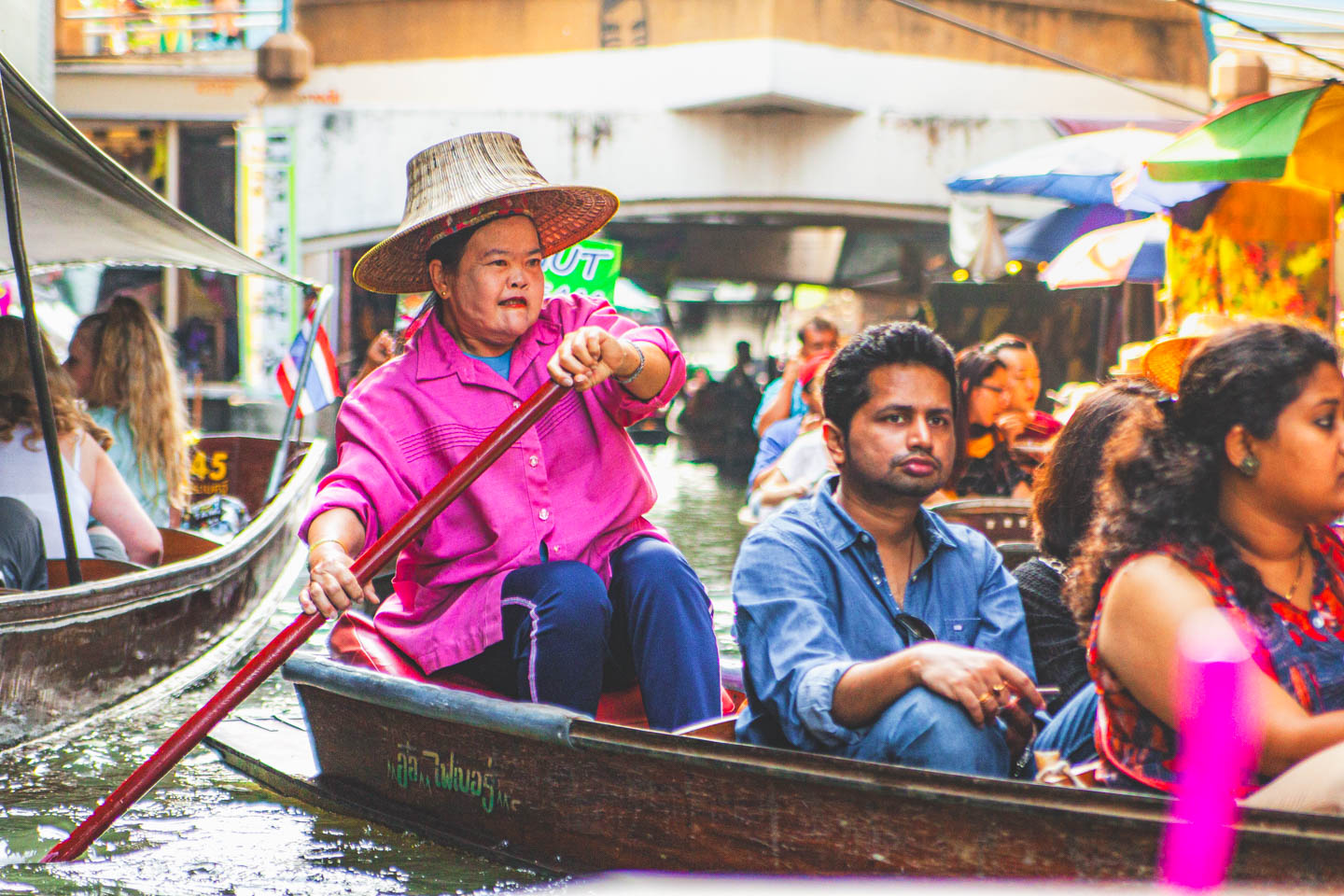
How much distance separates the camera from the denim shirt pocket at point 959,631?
3.06 metres

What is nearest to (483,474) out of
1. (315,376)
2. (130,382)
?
(130,382)

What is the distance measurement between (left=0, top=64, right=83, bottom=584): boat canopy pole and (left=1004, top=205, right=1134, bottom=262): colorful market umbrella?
23.4ft

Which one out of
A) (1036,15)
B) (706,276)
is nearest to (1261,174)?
(1036,15)

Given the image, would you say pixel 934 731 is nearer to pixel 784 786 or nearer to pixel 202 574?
pixel 784 786

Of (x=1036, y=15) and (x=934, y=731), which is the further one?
(x=1036, y=15)

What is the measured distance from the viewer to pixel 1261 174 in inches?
196

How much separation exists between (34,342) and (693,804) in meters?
2.95

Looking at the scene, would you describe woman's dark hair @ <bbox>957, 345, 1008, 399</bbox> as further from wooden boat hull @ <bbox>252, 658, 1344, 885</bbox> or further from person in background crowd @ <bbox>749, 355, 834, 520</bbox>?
wooden boat hull @ <bbox>252, 658, 1344, 885</bbox>

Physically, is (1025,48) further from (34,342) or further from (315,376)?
(34,342)

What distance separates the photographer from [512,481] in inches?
144

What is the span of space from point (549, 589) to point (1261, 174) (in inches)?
113

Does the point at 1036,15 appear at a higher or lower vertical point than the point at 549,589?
higher

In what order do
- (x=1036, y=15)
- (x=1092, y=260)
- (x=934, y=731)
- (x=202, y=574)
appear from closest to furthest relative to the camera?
(x=934, y=731) < (x=202, y=574) < (x=1092, y=260) < (x=1036, y=15)

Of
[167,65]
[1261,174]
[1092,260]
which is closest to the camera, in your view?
[1261,174]
